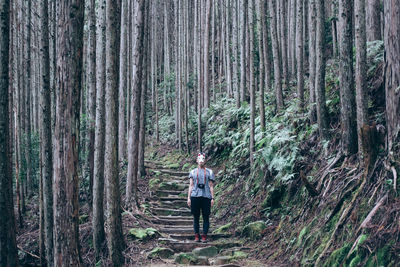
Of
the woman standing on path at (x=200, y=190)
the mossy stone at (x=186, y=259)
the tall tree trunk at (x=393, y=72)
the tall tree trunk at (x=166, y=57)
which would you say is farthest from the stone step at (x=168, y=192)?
the tall tree trunk at (x=166, y=57)

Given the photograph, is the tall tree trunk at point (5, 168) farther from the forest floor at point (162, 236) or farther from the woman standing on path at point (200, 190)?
the woman standing on path at point (200, 190)

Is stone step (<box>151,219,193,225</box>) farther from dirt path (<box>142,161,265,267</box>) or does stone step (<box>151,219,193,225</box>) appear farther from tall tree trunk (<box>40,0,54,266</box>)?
tall tree trunk (<box>40,0,54,266</box>)

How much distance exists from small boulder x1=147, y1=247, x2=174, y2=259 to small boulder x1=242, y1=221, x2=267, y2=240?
173cm

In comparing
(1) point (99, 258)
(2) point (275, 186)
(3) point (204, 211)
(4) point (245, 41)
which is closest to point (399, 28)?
(2) point (275, 186)

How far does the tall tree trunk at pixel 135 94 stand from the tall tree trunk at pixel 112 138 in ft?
7.43

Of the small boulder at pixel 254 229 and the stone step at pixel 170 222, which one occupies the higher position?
the small boulder at pixel 254 229

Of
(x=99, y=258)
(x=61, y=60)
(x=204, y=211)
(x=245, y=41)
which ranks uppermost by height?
(x=245, y=41)

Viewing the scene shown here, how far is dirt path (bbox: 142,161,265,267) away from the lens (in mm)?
6652

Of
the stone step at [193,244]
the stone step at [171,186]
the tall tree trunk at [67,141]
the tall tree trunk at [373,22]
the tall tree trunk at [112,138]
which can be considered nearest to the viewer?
the tall tree trunk at [67,141]

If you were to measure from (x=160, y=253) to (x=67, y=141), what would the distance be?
3.69 meters

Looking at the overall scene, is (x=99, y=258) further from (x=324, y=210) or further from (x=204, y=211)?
(x=324, y=210)

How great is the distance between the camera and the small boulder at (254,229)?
7578 mm

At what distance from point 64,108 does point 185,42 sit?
16.0 m

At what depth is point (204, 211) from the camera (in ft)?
25.2
